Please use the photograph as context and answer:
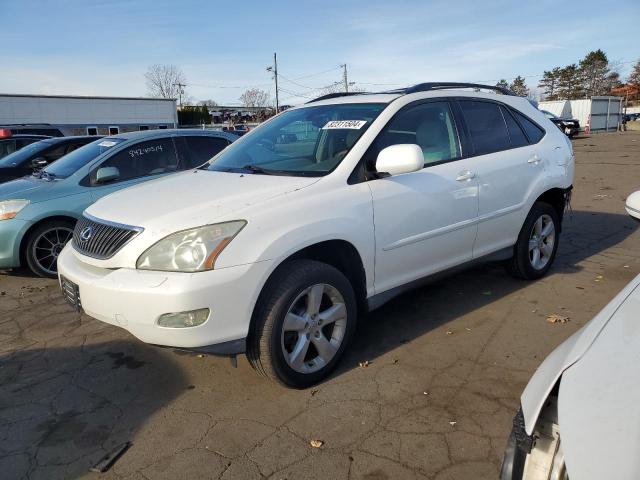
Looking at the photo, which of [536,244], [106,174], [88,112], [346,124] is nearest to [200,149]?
[106,174]

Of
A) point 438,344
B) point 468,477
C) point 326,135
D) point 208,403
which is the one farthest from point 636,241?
point 208,403

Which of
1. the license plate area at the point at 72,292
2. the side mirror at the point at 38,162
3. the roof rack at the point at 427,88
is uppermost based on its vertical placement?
the roof rack at the point at 427,88

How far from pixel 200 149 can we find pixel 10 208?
7.63 feet

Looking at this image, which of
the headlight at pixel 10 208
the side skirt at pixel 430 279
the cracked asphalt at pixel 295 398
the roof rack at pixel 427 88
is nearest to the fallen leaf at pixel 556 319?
the cracked asphalt at pixel 295 398

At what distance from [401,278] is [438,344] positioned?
568 millimetres

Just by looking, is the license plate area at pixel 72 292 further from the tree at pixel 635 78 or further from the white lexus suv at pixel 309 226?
the tree at pixel 635 78

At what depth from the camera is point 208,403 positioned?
3107 millimetres

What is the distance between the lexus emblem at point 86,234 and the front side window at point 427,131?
1982 mm

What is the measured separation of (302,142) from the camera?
3.93 m

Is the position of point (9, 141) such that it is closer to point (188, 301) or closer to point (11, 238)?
point (11, 238)

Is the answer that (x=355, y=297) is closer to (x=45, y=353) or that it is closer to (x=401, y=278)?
(x=401, y=278)

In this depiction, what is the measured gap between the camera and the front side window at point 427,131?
146 inches

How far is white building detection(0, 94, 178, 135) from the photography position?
3519 cm

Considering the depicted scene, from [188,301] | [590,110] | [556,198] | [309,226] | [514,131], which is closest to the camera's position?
[188,301]
